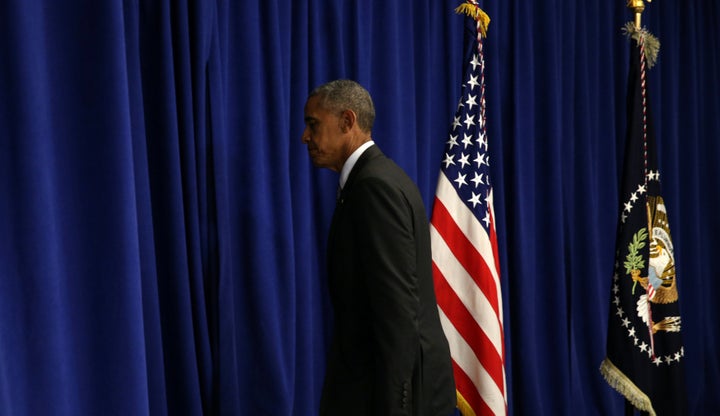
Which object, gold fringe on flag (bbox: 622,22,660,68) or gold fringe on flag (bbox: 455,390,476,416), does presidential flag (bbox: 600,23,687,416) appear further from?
gold fringe on flag (bbox: 455,390,476,416)

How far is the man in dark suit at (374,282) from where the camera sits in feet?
5.67

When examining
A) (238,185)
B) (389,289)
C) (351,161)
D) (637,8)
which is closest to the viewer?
(389,289)

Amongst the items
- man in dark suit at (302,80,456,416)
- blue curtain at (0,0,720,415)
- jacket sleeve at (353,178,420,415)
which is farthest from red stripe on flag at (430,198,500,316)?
jacket sleeve at (353,178,420,415)

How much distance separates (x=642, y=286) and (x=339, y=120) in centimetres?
178

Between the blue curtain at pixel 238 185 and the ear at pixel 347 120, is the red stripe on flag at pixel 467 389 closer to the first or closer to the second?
the blue curtain at pixel 238 185

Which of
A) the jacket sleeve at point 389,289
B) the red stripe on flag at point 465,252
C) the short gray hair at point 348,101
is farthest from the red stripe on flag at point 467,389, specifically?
the short gray hair at point 348,101

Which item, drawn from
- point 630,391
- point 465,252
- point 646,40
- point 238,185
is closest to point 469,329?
point 465,252

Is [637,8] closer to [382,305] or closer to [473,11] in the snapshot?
[473,11]

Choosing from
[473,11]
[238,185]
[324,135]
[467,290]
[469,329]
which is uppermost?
[473,11]

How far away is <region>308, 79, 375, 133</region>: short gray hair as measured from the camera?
6.57 feet

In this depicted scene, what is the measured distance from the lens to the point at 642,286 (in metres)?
3.12

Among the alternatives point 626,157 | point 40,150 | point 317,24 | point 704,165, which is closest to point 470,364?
point 626,157

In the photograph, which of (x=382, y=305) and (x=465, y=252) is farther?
(x=465, y=252)

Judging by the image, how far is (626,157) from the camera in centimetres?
319
